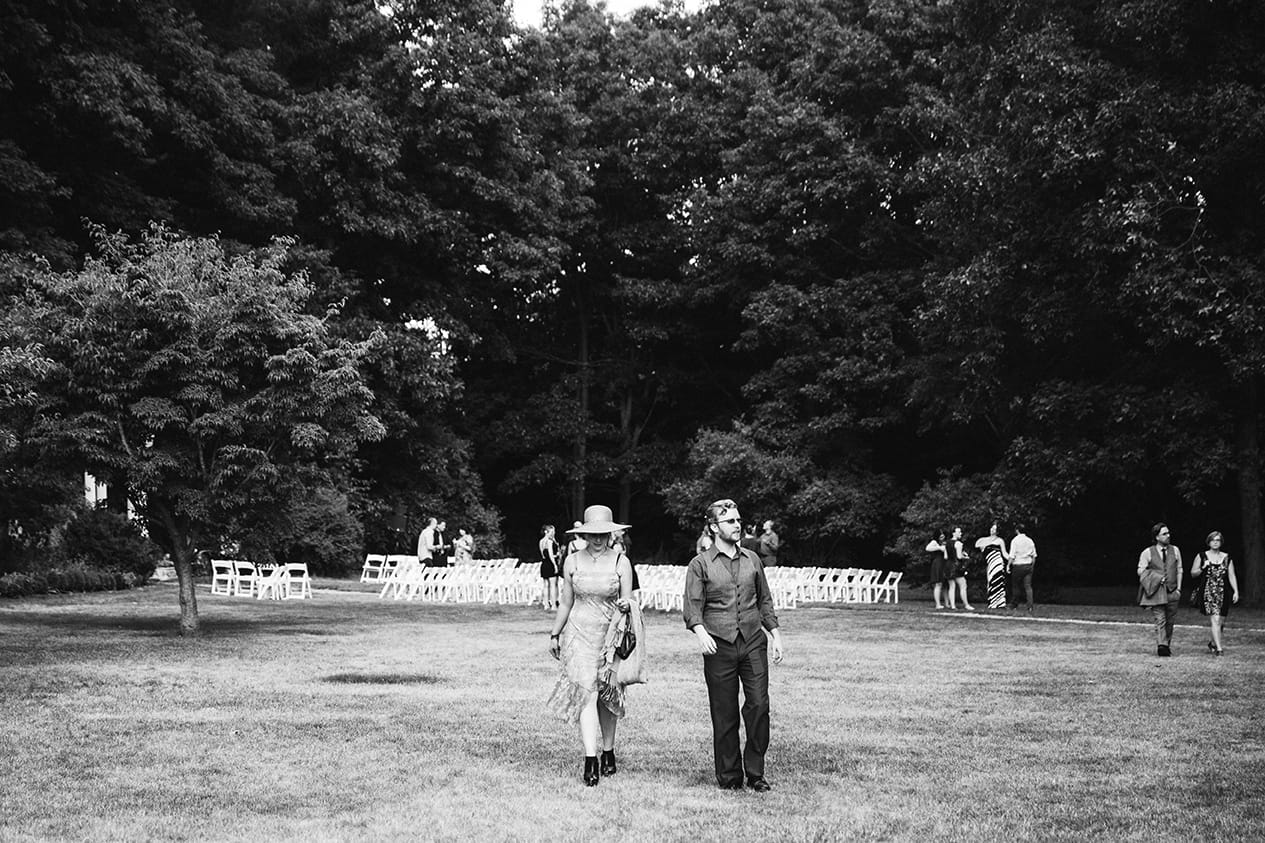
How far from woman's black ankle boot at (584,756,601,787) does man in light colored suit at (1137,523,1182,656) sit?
10768mm

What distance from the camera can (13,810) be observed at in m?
7.98

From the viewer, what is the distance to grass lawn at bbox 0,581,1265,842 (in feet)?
25.7

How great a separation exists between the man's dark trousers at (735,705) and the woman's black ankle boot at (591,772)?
31.1 inches

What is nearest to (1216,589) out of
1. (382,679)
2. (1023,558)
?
(1023,558)

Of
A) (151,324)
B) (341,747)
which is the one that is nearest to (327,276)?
(151,324)

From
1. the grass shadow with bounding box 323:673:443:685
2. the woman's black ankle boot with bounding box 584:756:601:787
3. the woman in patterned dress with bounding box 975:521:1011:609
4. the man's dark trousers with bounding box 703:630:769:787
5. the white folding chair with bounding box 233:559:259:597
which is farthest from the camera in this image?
the white folding chair with bounding box 233:559:259:597

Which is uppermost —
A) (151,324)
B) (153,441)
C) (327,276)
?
(327,276)

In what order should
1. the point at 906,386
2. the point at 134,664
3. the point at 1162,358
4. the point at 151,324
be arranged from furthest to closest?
the point at 906,386 < the point at 1162,358 < the point at 151,324 < the point at 134,664

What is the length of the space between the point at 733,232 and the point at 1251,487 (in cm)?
1814

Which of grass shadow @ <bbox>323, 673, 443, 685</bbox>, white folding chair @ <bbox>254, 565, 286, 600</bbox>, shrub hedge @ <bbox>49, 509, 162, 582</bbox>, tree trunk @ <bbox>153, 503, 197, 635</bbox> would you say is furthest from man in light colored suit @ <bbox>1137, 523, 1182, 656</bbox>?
shrub hedge @ <bbox>49, 509, 162, 582</bbox>

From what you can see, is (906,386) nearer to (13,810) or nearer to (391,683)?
(391,683)

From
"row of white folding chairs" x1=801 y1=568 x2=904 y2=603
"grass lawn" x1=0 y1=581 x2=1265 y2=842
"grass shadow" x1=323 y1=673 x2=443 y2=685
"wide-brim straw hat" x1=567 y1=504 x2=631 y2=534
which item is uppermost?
"wide-brim straw hat" x1=567 y1=504 x2=631 y2=534

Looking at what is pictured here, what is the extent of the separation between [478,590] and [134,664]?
16.3 metres

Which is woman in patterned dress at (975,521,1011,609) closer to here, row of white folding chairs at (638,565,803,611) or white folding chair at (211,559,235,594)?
row of white folding chairs at (638,565,803,611)
